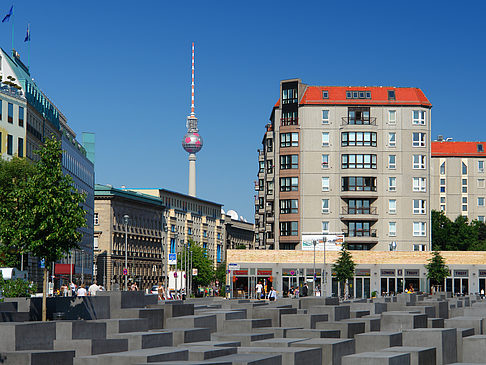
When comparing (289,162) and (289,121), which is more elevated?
(289,121)

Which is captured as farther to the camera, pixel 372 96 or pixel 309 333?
pixel 372 96

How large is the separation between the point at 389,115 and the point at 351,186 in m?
8.21

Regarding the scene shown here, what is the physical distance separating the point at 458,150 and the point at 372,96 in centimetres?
7539

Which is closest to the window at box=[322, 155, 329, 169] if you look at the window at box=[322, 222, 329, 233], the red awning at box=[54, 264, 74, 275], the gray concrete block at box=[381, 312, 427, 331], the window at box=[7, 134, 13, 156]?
the window at box=[322, 222, 329, 233]

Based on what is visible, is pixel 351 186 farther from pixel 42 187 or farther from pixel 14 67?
pixel 42 187

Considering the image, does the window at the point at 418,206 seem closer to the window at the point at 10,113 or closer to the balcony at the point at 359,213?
the balcony at the point at 359,213

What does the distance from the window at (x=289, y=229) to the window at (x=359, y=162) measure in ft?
25.6

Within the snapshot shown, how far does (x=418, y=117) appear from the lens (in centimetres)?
9775

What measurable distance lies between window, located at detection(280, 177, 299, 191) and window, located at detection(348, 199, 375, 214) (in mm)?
5749

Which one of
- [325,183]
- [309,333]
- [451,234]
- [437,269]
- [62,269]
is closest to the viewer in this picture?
[309,333]

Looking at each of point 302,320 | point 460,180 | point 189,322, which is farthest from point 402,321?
point 460,180

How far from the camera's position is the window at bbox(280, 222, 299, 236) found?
9744cm

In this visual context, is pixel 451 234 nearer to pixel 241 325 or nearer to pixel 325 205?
pixel 325 205

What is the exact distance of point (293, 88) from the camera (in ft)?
327
